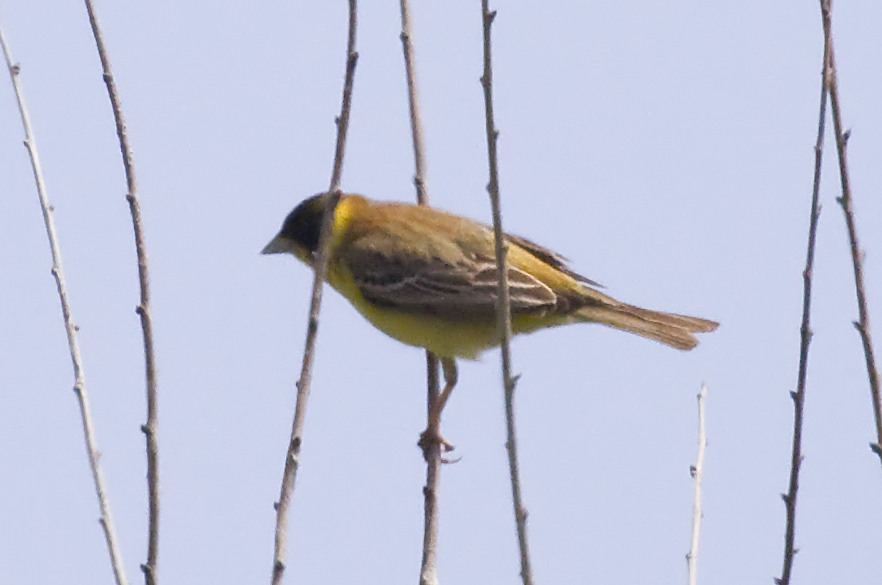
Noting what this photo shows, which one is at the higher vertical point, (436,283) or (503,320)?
(436,283)

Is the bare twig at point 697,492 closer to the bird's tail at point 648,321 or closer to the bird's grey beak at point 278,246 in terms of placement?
→ the bird's tail at point 648,321

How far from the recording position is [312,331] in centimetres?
316

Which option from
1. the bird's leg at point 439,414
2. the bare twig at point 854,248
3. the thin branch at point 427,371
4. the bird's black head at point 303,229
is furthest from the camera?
the bird's black head at point 303,229

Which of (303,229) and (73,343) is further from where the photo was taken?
(303,229)

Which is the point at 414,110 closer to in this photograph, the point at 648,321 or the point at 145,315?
the point at 145,315

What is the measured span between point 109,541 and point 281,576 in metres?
0.52

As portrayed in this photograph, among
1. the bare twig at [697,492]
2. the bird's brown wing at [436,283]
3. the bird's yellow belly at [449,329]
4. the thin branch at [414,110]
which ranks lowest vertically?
the bare twig at [697,492]

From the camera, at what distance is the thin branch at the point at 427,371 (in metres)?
3.89

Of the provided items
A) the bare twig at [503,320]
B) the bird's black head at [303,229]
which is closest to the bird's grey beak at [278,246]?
the bird's black head at [303,229]

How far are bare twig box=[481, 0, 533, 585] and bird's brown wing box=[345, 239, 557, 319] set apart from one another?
3211 millimetres

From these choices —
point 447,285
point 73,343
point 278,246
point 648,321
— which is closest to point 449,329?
point 447,285

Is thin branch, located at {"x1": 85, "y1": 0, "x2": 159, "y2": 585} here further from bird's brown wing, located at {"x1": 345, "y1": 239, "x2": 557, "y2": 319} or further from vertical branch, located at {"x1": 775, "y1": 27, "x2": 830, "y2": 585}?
bird's brown wing, located at {"x1": 345, "y1": 239, "x2": 557, "y2": 319}

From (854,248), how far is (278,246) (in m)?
4.17

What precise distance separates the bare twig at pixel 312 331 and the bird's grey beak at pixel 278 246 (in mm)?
3432
